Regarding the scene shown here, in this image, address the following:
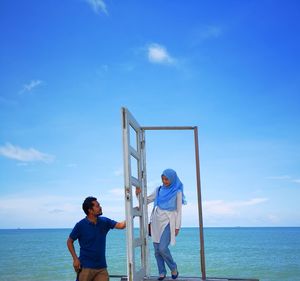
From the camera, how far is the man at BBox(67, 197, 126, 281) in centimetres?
431

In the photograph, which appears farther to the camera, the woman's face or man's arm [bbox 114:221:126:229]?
the woman's face

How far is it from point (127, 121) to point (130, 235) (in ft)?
3.95

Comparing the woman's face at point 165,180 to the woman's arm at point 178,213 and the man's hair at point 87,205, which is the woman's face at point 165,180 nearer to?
the woman's arm at point 178,213

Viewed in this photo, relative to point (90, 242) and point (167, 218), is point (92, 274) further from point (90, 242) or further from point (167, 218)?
point (167, 218)

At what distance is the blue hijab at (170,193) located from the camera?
535cm

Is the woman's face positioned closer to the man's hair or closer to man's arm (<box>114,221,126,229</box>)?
man's arm (<box>114,221,126,229</box>)

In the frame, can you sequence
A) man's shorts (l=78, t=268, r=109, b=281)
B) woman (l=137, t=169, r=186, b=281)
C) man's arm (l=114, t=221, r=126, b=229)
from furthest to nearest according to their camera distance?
woman (l=137, t=169, r=186, b=281) → man's arm (l=114, t=221, r=126, b=229) → man's shorts (l=78, t=268, r=109, b=281)

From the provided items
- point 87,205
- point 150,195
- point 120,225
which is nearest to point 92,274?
point 120,225

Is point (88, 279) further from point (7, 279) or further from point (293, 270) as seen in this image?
point (293, 270)

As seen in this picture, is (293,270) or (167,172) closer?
(167,172)

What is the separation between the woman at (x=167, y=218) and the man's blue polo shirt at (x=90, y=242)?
1.09m

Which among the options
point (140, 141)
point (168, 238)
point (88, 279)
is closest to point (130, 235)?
point (88, 279)

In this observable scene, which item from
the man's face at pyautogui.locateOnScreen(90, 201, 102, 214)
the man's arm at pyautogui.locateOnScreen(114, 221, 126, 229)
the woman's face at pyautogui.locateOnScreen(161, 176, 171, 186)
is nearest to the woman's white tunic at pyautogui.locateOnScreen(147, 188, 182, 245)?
the woman's face at pyautogui.locateOnScreen(161, 176, 171, 186)

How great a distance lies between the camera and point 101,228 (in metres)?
4.45
